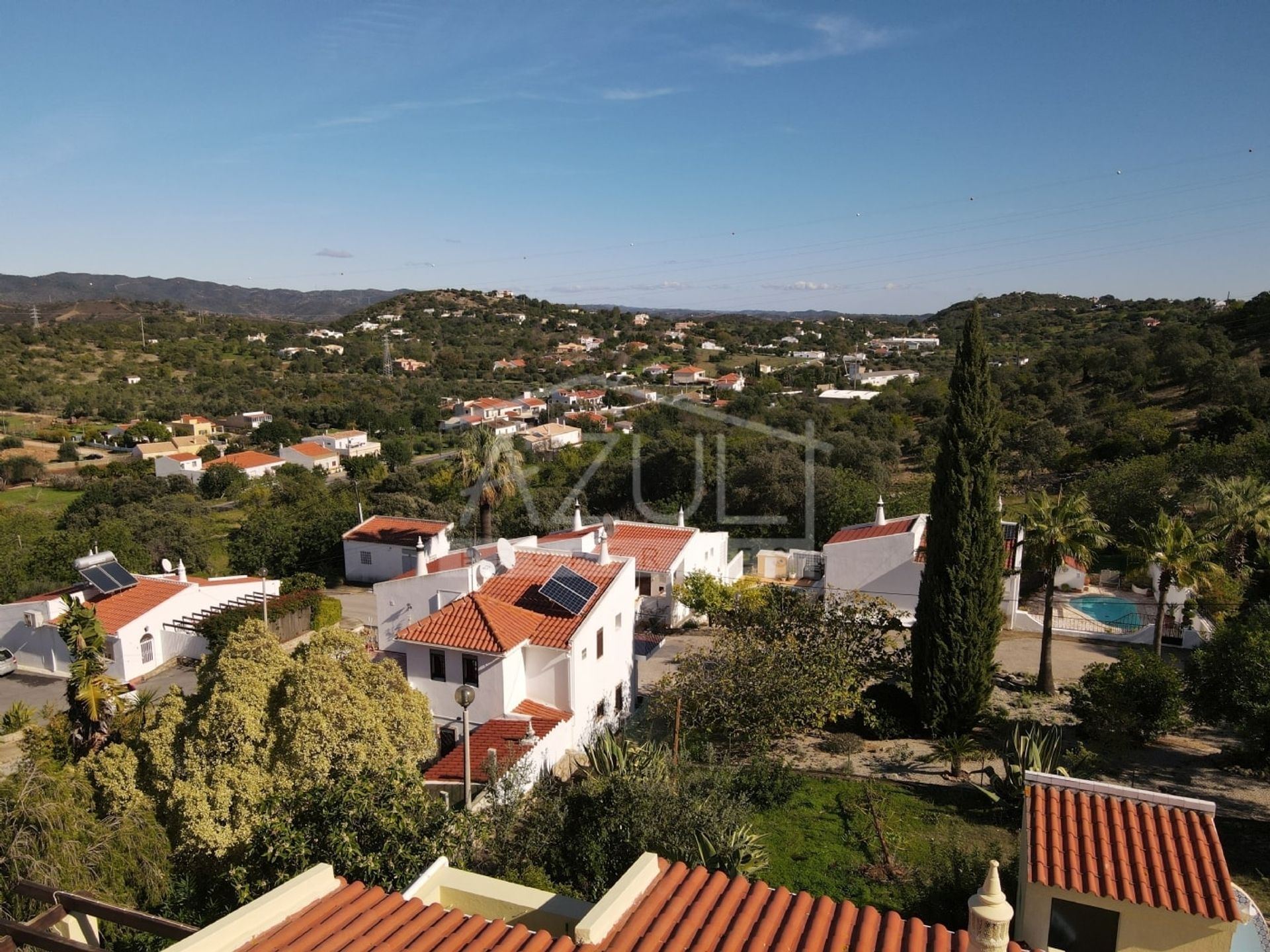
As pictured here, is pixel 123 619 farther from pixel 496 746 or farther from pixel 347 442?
pixel 347 442

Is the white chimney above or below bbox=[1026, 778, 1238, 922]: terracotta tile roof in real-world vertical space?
above

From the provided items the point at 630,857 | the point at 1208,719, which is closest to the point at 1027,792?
the point at 630,857

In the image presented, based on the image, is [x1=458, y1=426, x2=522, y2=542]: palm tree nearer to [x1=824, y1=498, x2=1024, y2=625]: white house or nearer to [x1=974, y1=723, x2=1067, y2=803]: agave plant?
[x1=824, y1=498, x2=1024, y2=625]: white house

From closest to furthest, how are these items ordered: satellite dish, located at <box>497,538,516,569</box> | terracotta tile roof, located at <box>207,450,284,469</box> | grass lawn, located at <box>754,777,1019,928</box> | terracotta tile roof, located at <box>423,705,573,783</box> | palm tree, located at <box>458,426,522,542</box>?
grass lawn, located at <box>754,777,1019,928</box> → terracotta tile roof, located at <box>423,705,573,783</box> → satellite dish, located at <box>497,538,516,569</box> → palm tree, located at <box>458,426,522,542</box> → terracotta tile roof, located at <box>207,450,284,469</box>

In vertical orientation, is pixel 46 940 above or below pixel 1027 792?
above

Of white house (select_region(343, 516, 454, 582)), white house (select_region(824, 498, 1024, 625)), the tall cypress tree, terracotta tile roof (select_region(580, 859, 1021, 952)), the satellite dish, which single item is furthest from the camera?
white house (select_region(343, 516, 454, 582))

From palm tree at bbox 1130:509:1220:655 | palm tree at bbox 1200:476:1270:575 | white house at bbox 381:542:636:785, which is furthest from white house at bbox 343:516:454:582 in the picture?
palm tree at bbox 1200:476:1270:575

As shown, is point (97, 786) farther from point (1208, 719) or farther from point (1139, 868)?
point (1208, 719)
